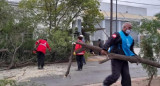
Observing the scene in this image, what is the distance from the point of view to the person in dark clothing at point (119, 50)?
4.75m

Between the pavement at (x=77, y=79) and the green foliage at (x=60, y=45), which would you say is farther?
the green foliage at (x=60, y=45)

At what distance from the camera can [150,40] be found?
5.87 metres

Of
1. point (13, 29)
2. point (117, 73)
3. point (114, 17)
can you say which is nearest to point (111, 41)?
point (117, 73)

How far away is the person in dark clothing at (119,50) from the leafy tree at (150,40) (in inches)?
39.2

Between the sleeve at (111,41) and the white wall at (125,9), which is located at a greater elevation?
the white wall at (125,9)

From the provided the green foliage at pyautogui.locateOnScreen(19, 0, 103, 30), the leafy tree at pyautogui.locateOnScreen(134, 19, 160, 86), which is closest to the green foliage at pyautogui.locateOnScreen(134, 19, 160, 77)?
the leafy tree at pyautogui.locateOnScreen(134, 19, 160, 86)

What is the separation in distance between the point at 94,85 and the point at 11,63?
19.1 ft

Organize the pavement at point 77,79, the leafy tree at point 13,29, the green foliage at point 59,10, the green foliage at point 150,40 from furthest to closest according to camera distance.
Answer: the green foliage at point 59,10 → the leafy tree at point 13,29 → the pavement at point 77,79 → the green foliage at point 150,40

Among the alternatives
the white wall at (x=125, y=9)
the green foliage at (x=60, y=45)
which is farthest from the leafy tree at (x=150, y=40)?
the white wall at (x=125, y=9)

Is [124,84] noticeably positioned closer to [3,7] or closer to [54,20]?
[3,7]

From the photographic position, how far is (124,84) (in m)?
5.07

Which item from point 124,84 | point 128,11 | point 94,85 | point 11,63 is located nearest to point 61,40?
point 11,63

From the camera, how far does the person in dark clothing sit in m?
4.75

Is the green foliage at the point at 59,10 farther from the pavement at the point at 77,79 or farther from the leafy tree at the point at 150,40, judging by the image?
the leafy tree at the point at 150,40
